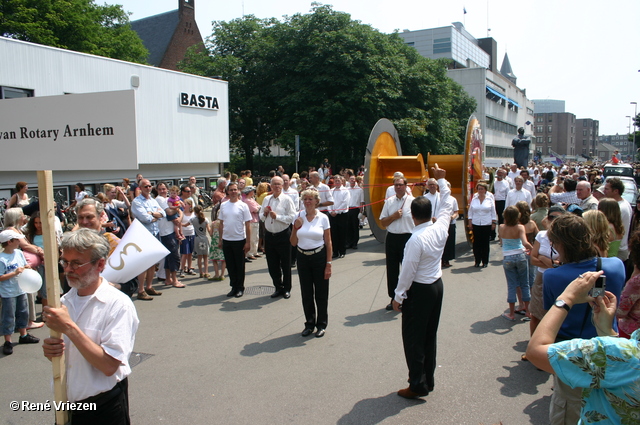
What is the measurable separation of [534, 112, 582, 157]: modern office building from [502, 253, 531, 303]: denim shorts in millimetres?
137595

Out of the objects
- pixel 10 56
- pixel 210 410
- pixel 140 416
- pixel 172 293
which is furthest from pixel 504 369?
pixel 10 56

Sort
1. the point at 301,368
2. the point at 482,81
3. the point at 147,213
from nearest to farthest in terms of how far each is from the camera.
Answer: the point at 301,368 → the point at 147,213 → the point at 482,81

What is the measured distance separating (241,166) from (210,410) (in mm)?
35221

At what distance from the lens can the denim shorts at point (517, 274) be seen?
6.09 m

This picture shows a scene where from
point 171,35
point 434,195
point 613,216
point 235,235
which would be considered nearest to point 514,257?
point 613,216

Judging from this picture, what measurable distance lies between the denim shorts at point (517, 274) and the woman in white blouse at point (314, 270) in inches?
95.0

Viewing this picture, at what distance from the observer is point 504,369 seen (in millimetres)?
4711

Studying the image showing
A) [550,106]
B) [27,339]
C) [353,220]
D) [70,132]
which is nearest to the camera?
[70,132]

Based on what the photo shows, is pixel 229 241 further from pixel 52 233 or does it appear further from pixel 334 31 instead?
pixel 334 31

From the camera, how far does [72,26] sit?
92.6 feet

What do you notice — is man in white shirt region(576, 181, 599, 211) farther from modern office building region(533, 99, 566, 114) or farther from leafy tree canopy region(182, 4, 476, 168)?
modern office building region(533, 99, 566, 114)

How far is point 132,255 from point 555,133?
145376 millimetres

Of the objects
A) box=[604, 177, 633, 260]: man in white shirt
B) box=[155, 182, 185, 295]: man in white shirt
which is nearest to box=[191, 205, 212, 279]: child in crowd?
box=[155, 182, 185, 295]: man in white shirt

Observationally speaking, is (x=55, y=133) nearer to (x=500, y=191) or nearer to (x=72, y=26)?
(x=500, y=191)
